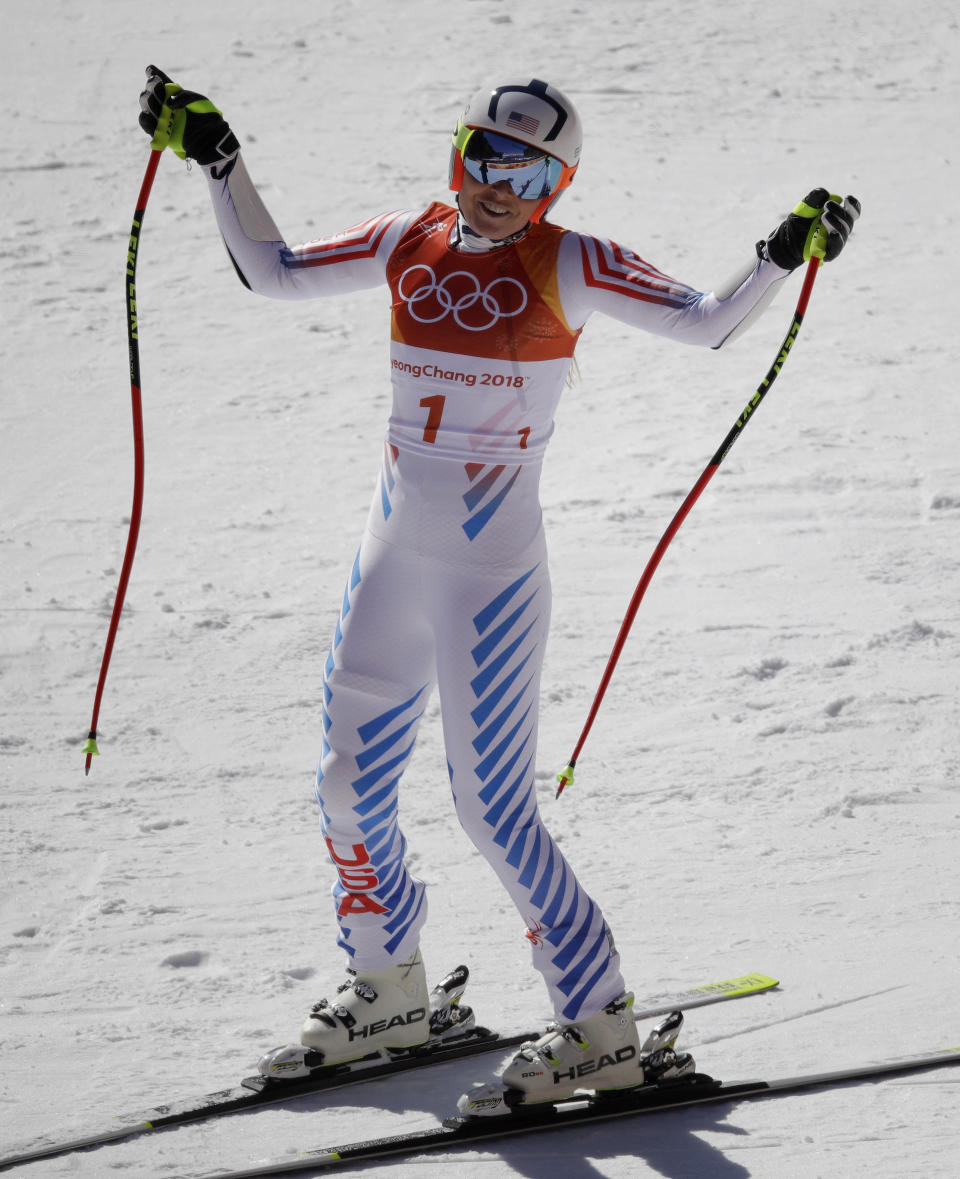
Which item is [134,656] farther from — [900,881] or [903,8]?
[903,8]

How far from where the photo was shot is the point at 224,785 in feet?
18.5

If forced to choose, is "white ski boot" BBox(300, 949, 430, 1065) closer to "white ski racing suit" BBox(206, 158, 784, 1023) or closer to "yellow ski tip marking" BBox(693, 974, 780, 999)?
"white ski racing suit" BBox(206, 158, 784, 1023)

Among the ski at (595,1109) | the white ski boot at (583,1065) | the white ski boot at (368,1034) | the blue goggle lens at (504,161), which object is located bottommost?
the ski at (595,1109)

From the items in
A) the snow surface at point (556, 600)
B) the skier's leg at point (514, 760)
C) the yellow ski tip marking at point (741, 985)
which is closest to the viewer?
the skier's leg at point (514, 760)

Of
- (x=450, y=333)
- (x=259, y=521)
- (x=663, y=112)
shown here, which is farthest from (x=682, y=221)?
(x=450, y=333)

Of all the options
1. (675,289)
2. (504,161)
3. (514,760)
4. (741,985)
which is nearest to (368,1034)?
(514,760)

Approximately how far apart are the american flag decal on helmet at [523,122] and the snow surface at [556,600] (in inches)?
88.0

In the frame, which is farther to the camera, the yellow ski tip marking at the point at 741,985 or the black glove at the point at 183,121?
the yellow ski tip marking at the point at 741,985

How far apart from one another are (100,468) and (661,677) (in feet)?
12.3

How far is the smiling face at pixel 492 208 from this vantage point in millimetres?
3451

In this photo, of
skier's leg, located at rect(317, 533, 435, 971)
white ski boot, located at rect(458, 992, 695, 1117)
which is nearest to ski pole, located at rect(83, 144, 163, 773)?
skier's leg, located at rect(317, 533, 435, 971)

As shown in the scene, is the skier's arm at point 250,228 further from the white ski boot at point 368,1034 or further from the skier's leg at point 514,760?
the white ski boot at point 368,1034

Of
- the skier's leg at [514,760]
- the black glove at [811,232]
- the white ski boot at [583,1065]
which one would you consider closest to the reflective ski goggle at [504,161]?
the black glove at [811,232]

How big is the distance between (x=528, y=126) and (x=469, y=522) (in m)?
0.87
